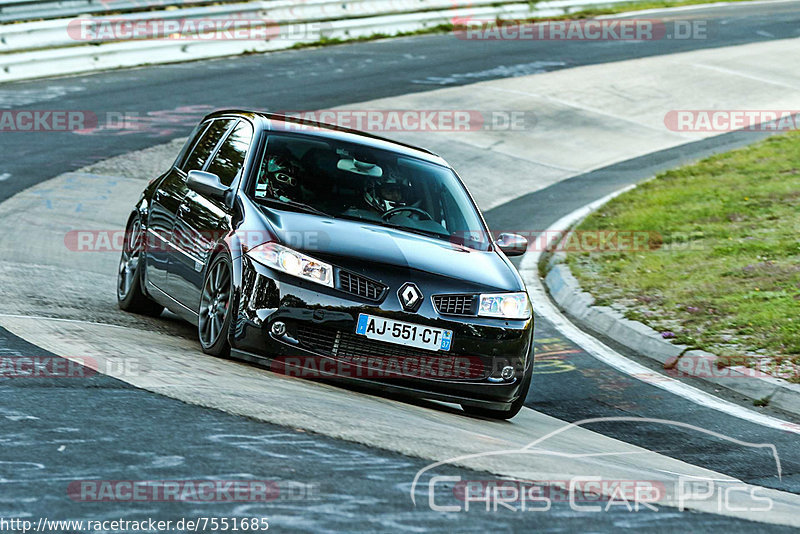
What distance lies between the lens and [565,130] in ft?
67.0

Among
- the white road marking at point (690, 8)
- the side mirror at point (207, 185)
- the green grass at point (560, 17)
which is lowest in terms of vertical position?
the white road marking at point (690, 8)

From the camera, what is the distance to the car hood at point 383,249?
6781 mm

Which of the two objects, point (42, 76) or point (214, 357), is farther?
point (42, 76)

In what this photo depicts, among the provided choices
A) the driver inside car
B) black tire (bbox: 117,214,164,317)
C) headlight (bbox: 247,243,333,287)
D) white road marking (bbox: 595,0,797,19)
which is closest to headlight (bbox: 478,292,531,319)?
headlight (bbox: 247,243,333,287)

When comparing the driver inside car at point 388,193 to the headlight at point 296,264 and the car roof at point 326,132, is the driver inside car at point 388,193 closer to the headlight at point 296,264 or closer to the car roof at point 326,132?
the car roof at point 326,132

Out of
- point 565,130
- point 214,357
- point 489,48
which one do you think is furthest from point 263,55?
point 214,357

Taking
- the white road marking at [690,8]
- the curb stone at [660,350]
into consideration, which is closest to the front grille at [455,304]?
the curb stone at [660,350]

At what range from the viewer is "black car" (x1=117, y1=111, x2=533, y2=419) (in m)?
6.64

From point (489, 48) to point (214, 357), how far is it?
20.9 m

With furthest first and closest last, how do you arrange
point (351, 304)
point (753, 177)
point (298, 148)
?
point (753, 177) → point (298, 148) → point (351, 304)

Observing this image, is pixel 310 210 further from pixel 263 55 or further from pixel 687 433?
pixel 263 55

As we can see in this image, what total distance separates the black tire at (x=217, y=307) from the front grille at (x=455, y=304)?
1184mm

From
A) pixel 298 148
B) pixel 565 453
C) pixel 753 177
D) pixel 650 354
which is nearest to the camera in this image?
pixel 565 453

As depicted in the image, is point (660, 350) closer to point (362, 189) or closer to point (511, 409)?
point (511, 409)
